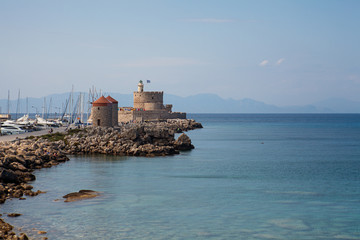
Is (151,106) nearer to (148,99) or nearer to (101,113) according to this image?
(148,99)

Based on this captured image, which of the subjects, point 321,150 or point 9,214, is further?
point 321,150

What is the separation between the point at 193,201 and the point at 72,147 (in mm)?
21363

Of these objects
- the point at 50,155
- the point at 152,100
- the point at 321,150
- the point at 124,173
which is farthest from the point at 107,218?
the point at 152,100

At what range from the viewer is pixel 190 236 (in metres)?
15.3

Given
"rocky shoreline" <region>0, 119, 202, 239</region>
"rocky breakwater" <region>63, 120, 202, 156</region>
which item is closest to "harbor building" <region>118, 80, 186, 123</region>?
"rocky shoreline" <region>0, 119, 202, 239</region>

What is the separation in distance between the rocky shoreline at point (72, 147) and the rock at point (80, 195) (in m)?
1.79

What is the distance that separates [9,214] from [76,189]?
6177mm

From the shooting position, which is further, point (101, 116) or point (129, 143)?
point (101, 116)

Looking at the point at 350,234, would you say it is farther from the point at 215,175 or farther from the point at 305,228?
the point at 215,175

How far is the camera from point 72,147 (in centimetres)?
3938

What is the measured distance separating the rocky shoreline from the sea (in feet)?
3.74

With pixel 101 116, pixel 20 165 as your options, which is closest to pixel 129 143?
pixel 20 165

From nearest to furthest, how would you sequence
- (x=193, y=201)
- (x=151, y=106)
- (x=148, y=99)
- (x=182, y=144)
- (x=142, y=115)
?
(x=193, y=201)
(x=182, y=144)
(x=142, y=115)
(x=151, y=106)
(x=148, y=99)

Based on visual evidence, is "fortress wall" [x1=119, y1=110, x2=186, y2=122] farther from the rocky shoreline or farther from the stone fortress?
the rocky shoreline
